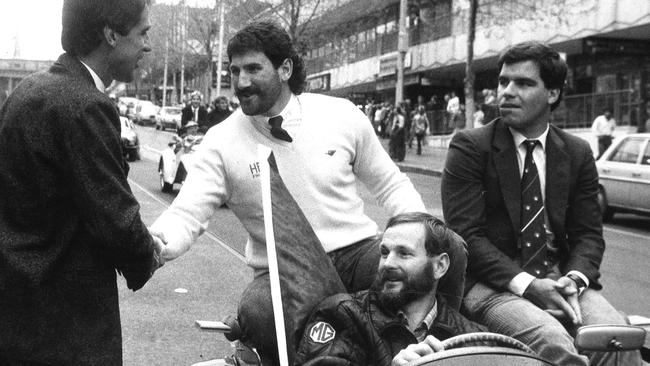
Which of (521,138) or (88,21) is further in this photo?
(521,138)

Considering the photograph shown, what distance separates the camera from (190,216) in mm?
3613

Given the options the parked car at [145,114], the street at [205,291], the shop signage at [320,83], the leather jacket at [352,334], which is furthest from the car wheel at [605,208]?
the parked car at [145,114]

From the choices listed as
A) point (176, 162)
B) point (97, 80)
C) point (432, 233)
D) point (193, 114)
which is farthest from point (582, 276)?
point (193, 114)

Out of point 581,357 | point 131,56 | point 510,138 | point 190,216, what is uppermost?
point 131,56

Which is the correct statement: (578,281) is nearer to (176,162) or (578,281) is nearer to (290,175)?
(290,175)

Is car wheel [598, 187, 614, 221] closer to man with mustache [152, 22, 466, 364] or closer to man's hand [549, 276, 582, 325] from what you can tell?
man with mustache [152, 22, 466, 364]

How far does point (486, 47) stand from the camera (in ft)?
116

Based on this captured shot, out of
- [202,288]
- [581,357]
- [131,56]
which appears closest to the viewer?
[131,56]

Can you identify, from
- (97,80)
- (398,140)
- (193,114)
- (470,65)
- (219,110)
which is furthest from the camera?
(398,140)

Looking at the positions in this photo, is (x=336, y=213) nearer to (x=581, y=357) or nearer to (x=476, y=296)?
(x=476, y=296)

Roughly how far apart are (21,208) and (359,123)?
1.82m

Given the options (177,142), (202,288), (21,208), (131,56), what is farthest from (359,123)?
(177,142)

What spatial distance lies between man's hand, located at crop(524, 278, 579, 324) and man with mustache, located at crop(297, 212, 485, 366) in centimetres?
41

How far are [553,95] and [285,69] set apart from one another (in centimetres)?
111
